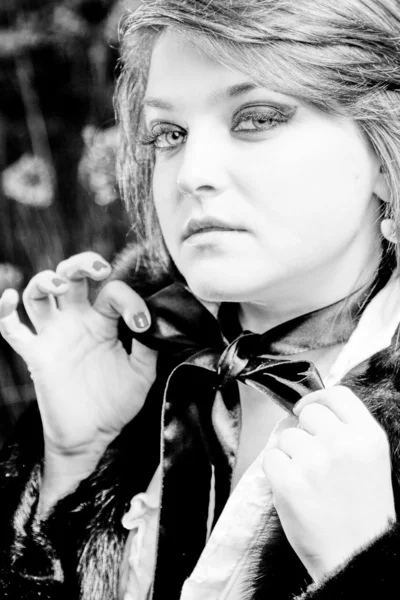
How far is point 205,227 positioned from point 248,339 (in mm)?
231

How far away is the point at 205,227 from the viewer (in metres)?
1.17

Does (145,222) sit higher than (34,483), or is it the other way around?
(145,222)

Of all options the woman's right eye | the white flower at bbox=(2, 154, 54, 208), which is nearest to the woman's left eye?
the woman's right eye

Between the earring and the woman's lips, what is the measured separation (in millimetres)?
261

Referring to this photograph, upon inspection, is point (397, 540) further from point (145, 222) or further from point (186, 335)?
point (145, 222)

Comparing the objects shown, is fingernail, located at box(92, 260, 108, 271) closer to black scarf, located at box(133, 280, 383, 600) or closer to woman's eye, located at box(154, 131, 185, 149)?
black scarf, located at box(133, 280, 383, 600)

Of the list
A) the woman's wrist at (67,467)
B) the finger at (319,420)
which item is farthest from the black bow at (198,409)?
the woman's wrist at (67,467)

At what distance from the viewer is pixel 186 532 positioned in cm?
130

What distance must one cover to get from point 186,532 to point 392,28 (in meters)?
0.87

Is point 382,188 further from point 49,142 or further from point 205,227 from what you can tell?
point 49,142

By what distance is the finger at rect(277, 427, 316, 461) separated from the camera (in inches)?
39.9

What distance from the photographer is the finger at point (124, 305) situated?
1.48 meters

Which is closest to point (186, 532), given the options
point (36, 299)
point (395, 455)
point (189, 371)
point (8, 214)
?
point (189, 371)

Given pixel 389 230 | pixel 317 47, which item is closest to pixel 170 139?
pixel 317 47
